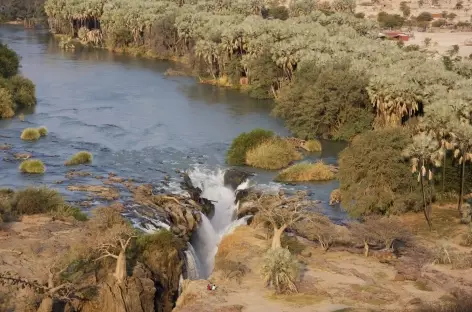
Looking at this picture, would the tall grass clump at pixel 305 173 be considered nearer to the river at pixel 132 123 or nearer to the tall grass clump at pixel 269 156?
the river at pixel 132 123

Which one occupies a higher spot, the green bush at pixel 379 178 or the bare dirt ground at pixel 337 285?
the green bush at pixel 379 178

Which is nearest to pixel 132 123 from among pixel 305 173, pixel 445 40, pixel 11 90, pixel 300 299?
pixel 11 90

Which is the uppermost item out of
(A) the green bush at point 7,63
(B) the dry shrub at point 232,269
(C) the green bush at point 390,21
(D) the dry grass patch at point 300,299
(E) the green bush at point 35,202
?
(C) the green bush at point 390,21

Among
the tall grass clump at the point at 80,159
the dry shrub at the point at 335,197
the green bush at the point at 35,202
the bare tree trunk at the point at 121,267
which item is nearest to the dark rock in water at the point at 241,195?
the dry shrub at the point at 335,197

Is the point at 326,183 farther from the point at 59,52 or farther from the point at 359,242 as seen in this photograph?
the point at 59,52

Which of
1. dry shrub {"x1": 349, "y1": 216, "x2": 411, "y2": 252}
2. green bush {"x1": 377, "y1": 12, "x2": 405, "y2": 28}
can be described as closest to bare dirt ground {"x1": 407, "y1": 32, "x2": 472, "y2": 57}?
green bush {"x1": 377, "y1": 12, "x2": 405, "y2": 28}
